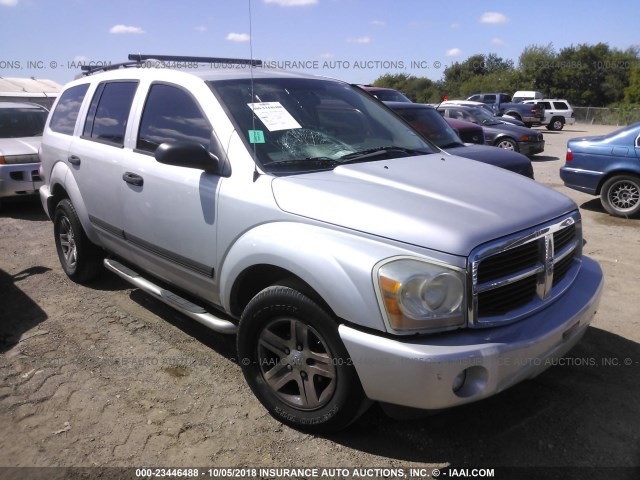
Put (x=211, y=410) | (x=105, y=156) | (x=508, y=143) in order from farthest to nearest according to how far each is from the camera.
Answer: (x=508, y=143), (x=105, y=156), (x=211, y=410)

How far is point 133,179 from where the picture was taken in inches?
145

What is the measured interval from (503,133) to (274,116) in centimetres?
1227

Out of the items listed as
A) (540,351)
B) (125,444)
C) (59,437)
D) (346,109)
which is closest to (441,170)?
(346,109)

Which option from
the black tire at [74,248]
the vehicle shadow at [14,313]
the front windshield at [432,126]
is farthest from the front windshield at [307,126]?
the front windshield at [432,126]

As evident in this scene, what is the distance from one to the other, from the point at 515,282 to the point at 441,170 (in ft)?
3.14

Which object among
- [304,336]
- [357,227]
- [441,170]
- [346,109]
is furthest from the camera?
[346,109]

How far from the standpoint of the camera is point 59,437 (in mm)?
2938

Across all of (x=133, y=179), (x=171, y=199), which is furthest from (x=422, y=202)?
(x=133, y=179)

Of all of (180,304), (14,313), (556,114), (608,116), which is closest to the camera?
(180,304)

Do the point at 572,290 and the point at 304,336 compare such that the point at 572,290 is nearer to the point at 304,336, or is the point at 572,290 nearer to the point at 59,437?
the point at 304,336

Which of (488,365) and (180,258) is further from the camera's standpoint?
(180,258)

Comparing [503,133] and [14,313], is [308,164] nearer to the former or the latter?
[14,313]

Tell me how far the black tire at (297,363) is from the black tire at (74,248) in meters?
2.51

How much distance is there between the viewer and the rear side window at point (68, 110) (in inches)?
189
